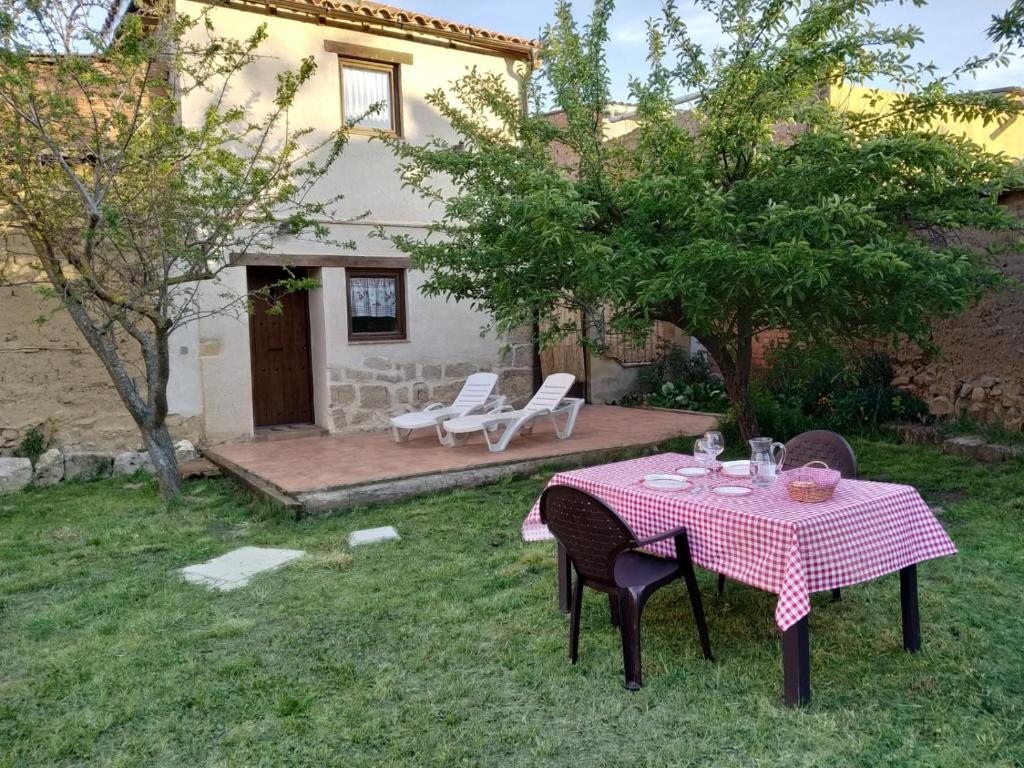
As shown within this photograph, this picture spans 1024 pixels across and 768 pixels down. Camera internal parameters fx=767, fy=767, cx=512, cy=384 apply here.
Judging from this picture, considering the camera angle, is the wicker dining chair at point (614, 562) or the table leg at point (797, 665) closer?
the table leg at point (797, 665)

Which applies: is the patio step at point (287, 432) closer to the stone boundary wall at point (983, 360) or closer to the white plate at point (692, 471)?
the white plate at point (692, 471)

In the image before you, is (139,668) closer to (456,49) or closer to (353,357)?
(353,357)

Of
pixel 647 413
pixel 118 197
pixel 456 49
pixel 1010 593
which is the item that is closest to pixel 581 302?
pixel 1010 593

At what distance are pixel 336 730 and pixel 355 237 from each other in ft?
24.4

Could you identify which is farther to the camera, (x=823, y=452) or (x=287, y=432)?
(x=287, y=432)

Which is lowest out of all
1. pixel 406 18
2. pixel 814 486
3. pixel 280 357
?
pixel 814 486

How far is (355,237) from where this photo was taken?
9523mm

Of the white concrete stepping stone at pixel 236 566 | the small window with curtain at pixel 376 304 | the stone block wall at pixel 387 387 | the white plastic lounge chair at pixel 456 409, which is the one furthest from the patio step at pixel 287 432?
the white concrete stepping stone at pixel 236 566

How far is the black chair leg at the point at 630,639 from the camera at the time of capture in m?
3.13

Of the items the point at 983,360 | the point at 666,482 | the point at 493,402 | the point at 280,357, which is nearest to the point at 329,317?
the point at 280,357

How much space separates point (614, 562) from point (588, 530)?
0.54ft

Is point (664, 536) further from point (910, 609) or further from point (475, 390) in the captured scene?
point (475, 390)

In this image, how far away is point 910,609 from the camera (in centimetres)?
339

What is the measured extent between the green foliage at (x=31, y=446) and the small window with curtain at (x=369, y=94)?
4.97 m
